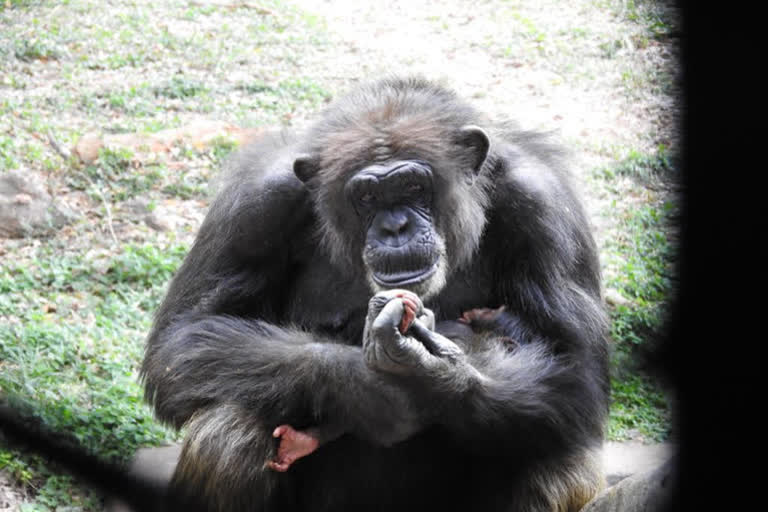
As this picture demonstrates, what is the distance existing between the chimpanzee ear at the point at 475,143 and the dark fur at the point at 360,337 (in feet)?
0.05

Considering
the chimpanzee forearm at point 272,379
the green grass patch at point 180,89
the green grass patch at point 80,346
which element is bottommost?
the green grass patch at point 80,346

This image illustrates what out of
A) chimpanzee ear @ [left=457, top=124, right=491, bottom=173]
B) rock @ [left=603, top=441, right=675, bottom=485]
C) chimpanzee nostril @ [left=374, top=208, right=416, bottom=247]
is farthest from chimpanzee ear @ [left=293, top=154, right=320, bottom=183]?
rock @ [left=603, top=441, right=675, bottom=485]

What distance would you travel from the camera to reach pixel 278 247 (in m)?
3.93

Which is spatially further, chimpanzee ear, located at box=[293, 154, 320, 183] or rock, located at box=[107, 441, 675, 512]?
rock, located at box=[107, 441, 675, 512]

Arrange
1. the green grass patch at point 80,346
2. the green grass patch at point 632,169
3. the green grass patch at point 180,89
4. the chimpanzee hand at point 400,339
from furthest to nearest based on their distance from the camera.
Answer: the green grass patch at point 180,89
the green grass patch at point 632,169
the green grass patch at point 80,346
the chimpanzee hand at point 400,339

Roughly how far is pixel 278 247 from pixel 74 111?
5.04 meters

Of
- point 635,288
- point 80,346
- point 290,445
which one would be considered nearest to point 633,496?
point 290,445

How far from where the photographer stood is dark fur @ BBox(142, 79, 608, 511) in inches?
135

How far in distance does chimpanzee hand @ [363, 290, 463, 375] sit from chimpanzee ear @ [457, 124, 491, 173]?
931 mm

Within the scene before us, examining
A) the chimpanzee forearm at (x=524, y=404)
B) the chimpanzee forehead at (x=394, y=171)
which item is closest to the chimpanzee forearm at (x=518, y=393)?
the chimpanzee forearm at (x=524, y=404)

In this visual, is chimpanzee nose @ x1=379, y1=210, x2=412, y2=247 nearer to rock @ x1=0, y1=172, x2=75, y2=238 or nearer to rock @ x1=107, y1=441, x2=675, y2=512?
rock @ x1=107, y1=441, x2=675, y2=512

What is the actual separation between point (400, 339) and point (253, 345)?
2.80 ft

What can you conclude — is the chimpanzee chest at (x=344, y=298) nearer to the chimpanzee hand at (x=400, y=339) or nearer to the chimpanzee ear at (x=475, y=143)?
the chimpanzee ear at (x=475, y=143)

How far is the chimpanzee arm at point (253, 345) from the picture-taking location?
3395 mm
